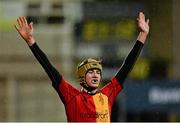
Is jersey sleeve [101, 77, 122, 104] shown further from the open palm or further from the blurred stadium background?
the blurred stadium background

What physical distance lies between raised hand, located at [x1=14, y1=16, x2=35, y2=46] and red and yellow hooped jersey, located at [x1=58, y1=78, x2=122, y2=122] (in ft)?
1.60

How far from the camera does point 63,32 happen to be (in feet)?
87.9

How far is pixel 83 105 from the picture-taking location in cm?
731

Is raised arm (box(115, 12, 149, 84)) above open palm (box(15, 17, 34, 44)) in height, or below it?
below

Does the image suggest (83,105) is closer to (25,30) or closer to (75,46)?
(25,30)

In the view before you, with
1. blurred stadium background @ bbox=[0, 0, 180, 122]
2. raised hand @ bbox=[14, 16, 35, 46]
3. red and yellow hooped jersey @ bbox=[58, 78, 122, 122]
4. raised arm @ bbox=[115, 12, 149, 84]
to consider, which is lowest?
red and yellow hooped jersey @ bbox=[58, 78, 122, 122]

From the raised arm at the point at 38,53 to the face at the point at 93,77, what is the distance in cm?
26

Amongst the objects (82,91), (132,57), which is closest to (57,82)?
(82,91)

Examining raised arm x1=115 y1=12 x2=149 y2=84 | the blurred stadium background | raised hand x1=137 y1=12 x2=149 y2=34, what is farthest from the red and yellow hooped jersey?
the blurred stadium background

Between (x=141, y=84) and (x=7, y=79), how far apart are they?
192 inches

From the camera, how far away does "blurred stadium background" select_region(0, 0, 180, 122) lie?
85.6 ft

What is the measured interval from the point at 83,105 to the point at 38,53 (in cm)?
63

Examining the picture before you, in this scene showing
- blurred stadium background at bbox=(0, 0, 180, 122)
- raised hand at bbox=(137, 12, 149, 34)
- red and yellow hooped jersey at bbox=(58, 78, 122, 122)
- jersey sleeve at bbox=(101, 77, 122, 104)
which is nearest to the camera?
red and yellow hooped jersey at bbox=(58, 78, 122, 122)

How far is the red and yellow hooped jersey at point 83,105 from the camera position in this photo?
7.29m
